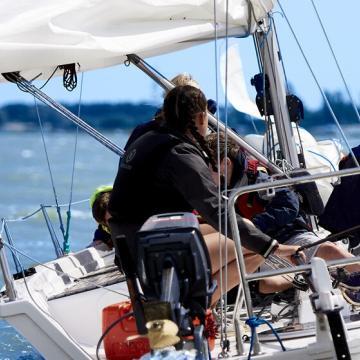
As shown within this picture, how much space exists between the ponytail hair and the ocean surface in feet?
2.73

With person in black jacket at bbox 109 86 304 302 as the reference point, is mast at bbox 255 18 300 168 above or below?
above

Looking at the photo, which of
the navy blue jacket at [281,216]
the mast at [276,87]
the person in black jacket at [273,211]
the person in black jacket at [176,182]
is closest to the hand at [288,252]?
the person in black jacket at [176,182]

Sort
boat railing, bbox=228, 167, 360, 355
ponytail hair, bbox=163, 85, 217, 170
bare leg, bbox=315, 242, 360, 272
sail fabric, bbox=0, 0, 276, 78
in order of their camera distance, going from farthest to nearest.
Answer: sail fabric, bbox=0, 0, 276, 78, bare leg, bbox=315, 242, 360, 272, ponytail hair, bbox=163, 85, 217, 170, boat railing, bbox=228, 167, 360, 355

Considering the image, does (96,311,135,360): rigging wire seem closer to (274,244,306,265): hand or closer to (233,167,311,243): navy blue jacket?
(274,244,306,265): hand

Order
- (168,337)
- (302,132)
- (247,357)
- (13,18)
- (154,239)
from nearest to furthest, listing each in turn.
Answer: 1. (168,337)
2. (154,239)
3. (247,357)
4. (13,18)
5. (302,132)

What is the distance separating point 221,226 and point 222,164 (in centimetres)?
65

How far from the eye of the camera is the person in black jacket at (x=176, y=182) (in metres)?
5.05

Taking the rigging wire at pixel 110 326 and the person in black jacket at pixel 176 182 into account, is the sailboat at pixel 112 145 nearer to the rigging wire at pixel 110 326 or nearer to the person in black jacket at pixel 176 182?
the rigging wire at pixel 110 326

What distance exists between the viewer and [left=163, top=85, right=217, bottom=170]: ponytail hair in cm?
523

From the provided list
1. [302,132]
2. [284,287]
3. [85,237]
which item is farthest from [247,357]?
[85,237]

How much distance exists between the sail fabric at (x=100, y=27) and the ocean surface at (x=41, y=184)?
92cm

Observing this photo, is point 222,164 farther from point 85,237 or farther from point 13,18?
point 85,237

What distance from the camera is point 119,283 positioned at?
5945 millimetres

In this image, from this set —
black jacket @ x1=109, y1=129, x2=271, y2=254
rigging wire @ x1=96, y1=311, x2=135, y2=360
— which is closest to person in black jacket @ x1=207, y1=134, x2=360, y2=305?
black jacket @ x1=109, y1=129, x2=271, y2=254
